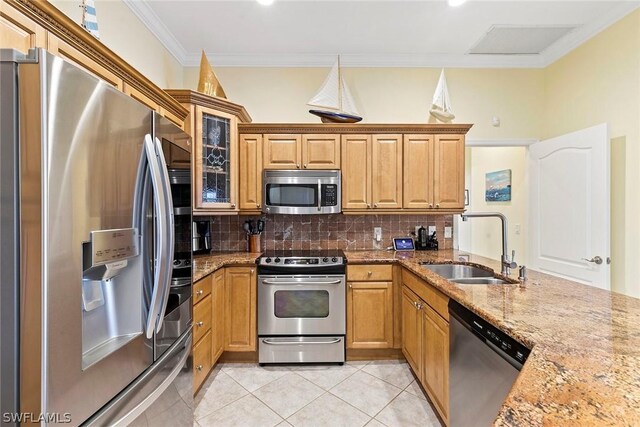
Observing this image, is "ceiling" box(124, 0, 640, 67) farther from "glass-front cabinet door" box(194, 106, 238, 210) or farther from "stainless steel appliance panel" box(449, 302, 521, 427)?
"stainless steel appliance panel" box(449, 302, 521, 427)

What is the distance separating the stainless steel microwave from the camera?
283cm

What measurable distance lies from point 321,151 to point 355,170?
397 mm

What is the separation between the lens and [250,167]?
2.92m

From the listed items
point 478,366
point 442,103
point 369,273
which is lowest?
point 478,366

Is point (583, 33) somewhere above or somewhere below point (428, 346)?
above

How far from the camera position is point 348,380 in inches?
91.4

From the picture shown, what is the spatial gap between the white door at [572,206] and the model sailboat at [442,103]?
39.3 inches

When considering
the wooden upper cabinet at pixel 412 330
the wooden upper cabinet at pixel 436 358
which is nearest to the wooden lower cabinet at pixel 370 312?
the wooden upper cabinet at pixel 412 330

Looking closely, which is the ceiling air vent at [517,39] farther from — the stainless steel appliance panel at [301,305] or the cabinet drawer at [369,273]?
the stainless steel appliance panel at [301,305]

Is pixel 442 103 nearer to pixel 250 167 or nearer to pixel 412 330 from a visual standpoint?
pixel 250 167

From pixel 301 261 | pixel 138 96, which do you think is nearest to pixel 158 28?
pixel 138 96

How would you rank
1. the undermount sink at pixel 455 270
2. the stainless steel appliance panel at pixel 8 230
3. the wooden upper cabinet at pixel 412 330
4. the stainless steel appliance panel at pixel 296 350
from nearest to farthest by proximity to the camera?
the stainless steel appliance panel at pixel 8 230 < the wooden upper cabinet at pixel 412 330 < the undermount sink at pixel 455 270 < the stainless steel appliance panel at pixel 296 350

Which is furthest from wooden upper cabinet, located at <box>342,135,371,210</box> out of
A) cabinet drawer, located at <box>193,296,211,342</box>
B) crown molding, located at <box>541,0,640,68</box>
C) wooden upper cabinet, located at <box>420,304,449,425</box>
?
crown molding, located at <box>541,0,640,68</box>

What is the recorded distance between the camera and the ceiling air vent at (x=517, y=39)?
8.84ft
